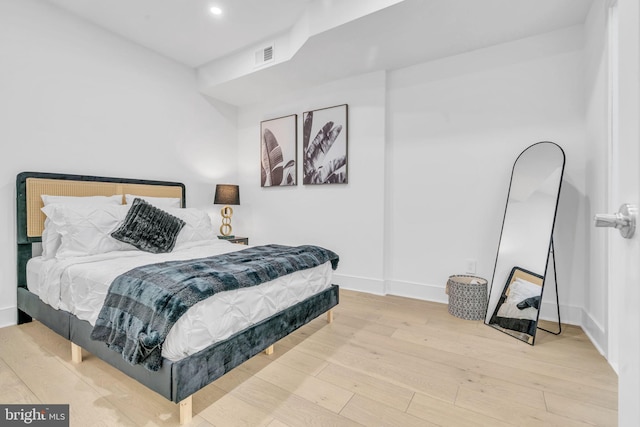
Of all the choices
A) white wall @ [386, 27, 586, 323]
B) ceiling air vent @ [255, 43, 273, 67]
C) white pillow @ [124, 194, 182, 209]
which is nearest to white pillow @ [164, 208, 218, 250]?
white pillow @ [124, 194, 182, 209]

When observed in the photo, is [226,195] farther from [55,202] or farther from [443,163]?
[443,163]

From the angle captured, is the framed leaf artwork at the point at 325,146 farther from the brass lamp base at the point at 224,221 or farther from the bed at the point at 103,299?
the bed at the point at 103,299

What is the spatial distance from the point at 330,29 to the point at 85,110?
8.18 ft

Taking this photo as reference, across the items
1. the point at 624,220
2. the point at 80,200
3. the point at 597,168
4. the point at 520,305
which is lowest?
the point at 520,305

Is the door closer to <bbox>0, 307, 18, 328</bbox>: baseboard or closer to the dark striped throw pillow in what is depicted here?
the dark striped throw pillow

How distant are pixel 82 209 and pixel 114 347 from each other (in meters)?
1.53

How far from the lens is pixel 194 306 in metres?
1.46

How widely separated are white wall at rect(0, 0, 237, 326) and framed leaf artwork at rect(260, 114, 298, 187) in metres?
0.78

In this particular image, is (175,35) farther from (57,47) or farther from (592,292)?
(592,292)

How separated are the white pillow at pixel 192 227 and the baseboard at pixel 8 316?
1.39m
